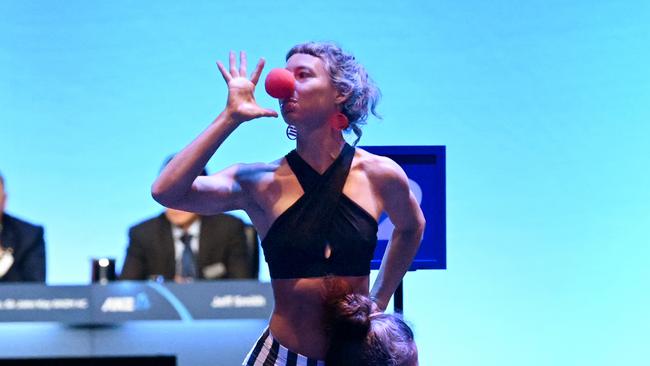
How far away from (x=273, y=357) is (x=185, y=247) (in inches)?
48.4

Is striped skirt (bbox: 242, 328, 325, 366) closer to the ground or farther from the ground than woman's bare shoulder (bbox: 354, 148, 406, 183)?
closer to the ground

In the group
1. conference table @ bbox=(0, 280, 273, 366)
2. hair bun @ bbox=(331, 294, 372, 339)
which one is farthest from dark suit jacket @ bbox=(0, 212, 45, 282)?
hair bun @ bbox=(331, 294, 372, 339)

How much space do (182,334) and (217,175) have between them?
1.07 feet

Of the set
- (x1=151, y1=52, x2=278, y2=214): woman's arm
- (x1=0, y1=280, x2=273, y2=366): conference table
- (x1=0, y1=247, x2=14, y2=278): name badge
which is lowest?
(x1=0, y1=280, x2=273, y2=366): conference table

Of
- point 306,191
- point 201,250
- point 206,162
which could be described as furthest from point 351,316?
point 201,250

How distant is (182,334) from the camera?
82.8 inches

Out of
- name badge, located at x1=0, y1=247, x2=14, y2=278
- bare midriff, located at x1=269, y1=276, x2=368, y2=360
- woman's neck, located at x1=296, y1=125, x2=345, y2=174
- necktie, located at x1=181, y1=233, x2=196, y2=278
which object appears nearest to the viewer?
bare midriff, located at x1=269, y1=276, x2=368, y2=360

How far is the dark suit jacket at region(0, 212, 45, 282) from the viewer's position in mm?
3107

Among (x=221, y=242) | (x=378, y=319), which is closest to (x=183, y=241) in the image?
(x=221, y=242)

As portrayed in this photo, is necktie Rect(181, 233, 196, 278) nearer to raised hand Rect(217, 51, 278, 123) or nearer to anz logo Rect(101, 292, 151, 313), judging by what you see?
anz logo Rect(101, 292, 151, 313)

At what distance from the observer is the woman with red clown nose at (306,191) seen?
207 cm

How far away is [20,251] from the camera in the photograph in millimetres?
3178

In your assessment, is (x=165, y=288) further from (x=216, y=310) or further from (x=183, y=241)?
(x=183, y=241)

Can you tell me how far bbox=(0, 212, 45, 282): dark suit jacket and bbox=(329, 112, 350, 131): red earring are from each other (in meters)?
Answer: 1.30
